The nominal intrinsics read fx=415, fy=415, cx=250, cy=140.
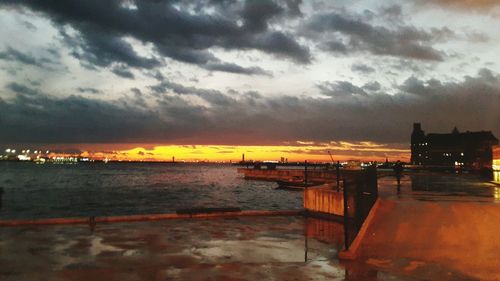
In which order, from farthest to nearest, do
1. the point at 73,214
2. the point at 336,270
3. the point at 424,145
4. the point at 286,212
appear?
1. the point at 424,145
2. the point at 73,214
3. the point at 286,212
4. the point at 336,270

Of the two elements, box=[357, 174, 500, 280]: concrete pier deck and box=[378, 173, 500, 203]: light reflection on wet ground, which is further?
box=[378, 173, 500, 203]: light reflection on wet ground

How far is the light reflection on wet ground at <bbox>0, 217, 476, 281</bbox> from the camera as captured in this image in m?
9.05

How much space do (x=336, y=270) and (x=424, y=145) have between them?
667ft

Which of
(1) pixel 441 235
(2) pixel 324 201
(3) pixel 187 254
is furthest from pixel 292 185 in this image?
(3) pixel 187 254

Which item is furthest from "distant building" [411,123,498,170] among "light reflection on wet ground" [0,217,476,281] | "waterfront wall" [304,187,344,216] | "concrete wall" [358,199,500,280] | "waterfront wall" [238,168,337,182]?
"light reflection on wet ground" [0,217,476,281]

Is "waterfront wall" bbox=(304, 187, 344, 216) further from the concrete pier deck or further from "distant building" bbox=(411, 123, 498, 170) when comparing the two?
"distant building" bbox=(411, 123, 498, 170)

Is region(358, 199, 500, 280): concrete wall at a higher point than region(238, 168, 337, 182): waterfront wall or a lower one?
higher

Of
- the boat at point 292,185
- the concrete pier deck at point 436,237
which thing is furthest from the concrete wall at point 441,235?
the boat at point 292,185

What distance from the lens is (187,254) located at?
11172 mm

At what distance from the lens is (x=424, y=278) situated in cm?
859

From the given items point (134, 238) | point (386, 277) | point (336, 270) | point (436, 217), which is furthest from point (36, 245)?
point (436, 217)

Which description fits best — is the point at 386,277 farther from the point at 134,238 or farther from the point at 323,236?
the point at 134,238

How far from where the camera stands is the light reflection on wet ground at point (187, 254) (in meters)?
9.05

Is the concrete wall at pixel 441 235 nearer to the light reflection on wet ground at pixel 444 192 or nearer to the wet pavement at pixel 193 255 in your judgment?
the wet pavement at pixel 193 255
